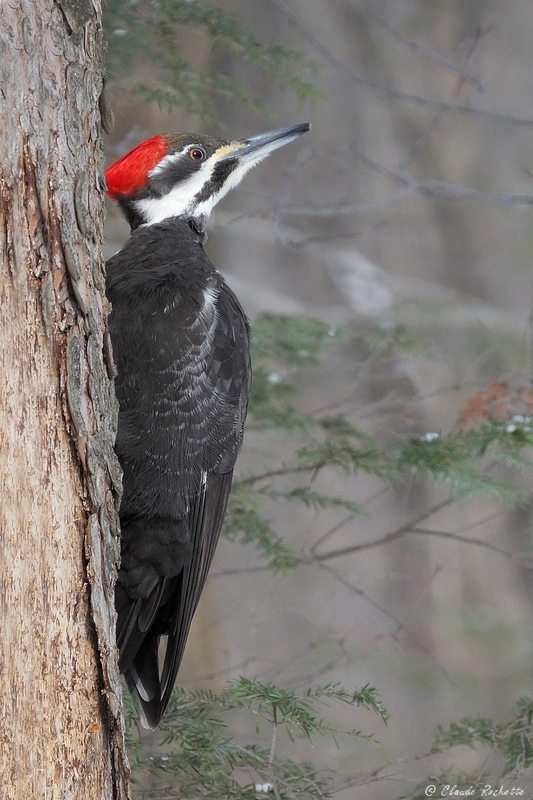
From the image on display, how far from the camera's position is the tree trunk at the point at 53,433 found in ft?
5.70

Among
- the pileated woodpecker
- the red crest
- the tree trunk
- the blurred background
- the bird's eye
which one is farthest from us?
the blurred background

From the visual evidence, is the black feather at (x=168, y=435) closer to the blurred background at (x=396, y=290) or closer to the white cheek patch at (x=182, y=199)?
the white cheek patch at (x=182, y=199)

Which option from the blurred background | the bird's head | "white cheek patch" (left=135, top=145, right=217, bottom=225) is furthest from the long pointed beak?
the blurred background

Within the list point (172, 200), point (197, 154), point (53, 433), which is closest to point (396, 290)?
point (197, 154)

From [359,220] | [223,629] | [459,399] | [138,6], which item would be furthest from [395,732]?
[138,6]

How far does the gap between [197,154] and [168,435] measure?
1.16 meters

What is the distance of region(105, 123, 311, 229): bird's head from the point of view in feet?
9.79

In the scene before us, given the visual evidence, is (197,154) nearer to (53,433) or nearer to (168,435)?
(168,435)

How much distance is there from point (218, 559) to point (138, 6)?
370cm

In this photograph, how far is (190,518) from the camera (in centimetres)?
256

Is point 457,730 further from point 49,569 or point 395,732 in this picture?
point 395,732

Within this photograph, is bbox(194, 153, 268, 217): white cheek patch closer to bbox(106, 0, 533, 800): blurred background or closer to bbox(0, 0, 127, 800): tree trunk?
bbox(0, 0, 127, 800): tree trunk

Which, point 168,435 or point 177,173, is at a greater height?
point 177,173

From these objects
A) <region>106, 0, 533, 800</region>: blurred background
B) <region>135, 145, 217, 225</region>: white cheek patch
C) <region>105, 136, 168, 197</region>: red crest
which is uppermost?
<region>105, 136, 168, 197</region>: red crest
